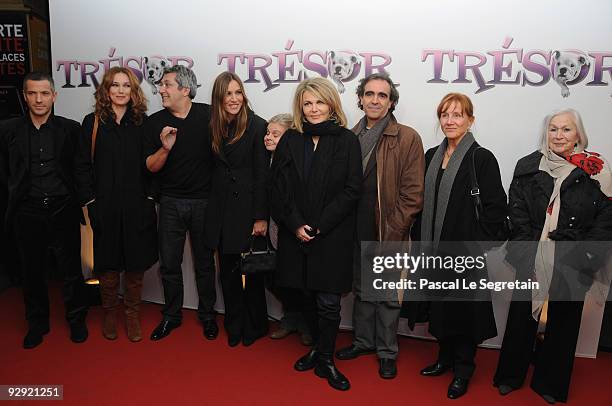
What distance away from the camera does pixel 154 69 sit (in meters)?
4.13

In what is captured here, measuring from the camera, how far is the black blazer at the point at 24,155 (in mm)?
3439

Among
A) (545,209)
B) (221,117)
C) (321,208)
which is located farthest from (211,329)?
(545,209)

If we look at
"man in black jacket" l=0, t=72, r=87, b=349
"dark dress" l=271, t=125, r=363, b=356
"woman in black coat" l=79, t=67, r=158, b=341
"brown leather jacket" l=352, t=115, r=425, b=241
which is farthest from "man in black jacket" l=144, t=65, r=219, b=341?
"brown leather jacket" l=352, t=115, r=425, b=241

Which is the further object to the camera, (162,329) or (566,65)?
(162,329)

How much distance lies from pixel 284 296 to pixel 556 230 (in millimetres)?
1795

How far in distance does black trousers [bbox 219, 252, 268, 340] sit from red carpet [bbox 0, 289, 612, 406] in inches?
4.2

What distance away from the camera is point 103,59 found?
4.23 metres

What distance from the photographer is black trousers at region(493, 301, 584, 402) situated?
301 centimetres

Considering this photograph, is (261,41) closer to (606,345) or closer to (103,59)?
(103,59)

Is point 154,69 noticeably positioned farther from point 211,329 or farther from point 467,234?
point 467,234

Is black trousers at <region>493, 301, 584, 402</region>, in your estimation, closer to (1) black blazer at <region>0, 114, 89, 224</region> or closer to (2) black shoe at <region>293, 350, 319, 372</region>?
(2) black shoe at <region>293, 350, 319, 372</region>

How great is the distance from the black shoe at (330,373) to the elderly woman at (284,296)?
1.46 ft

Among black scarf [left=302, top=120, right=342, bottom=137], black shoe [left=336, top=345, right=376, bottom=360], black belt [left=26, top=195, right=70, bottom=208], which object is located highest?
black scarf [left=302, top=120, right=342, bottom=137]

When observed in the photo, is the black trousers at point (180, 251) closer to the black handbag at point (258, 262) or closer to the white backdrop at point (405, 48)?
the black handbag at point (258, 262)
